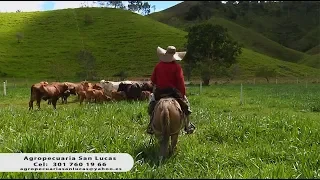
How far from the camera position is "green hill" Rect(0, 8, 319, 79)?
65.2m

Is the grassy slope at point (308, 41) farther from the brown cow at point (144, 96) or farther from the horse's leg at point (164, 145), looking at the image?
the horse's leg at point (164, 145)

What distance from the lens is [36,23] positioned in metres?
85.1

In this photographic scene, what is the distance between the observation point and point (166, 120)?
755 cm

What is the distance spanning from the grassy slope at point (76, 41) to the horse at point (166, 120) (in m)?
A: 54.6

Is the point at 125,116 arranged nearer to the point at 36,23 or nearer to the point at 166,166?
the point at 166,166

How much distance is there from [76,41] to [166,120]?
75.6 meters

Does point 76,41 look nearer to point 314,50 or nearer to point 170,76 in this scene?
point 170,76

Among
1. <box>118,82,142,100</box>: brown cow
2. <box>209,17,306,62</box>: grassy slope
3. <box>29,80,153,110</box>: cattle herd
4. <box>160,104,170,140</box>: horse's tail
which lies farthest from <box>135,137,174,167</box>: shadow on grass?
<box>209,17,306,62</box>: grassy slope

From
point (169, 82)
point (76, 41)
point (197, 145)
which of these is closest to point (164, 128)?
point (169, 82)

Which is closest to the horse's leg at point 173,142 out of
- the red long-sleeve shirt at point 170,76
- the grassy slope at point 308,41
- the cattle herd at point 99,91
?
the red long-sleeve shirt at point 170,76

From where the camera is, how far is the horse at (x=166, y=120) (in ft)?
Answer: 24.8

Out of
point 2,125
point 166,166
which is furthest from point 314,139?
point 2,125

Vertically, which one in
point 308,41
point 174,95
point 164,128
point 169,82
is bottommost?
point 308,41

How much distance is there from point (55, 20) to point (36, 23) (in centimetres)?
536
